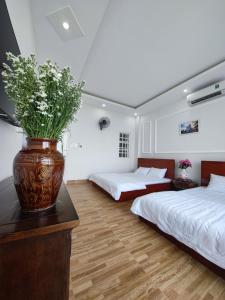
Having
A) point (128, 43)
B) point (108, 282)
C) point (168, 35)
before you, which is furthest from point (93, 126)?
point (108, 282)

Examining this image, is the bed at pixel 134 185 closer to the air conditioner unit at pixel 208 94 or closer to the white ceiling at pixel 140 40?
the air conditioner unit at pixel 208 94

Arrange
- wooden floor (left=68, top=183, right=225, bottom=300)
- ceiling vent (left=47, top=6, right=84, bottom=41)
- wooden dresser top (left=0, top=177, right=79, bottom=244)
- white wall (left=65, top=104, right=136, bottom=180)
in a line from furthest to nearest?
1. white wall (left=65, top=104, right=136, bottom=180)
2. ceiling vent (left=47, top=6, right=84, bottom=41)
3. wooden floor (left=68, top=183, right=225, bottom=300)
4. wooden dresser top (left=0, top=177, right=79, bottom=244)

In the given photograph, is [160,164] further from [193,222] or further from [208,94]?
[193,222]

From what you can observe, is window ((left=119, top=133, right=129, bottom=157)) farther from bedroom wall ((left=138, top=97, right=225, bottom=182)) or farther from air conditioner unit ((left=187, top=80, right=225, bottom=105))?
air conditioner unit ((left=187, top=80, right=225, bottom=105))

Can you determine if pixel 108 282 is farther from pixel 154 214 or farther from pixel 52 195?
pixel 52 195

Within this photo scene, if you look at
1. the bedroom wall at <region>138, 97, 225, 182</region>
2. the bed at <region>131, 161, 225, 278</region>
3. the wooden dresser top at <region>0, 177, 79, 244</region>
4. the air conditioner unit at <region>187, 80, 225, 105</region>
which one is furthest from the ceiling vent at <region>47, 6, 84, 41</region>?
the bedroom wall at <region>138, 97, 225, 182</region>

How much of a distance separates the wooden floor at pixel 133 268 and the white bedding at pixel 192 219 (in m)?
0.21

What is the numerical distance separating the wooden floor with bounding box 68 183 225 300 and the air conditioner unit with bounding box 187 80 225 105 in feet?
11.0

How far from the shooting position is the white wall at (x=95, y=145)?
474cm

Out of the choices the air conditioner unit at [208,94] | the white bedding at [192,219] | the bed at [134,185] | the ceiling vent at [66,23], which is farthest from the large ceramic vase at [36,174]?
the air conditioner unit at [208,94]

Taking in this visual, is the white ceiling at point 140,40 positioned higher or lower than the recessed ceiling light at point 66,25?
higher

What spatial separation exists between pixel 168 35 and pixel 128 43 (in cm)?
68

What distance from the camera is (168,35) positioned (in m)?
2.19

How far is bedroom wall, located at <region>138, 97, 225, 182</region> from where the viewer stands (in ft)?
10.5
